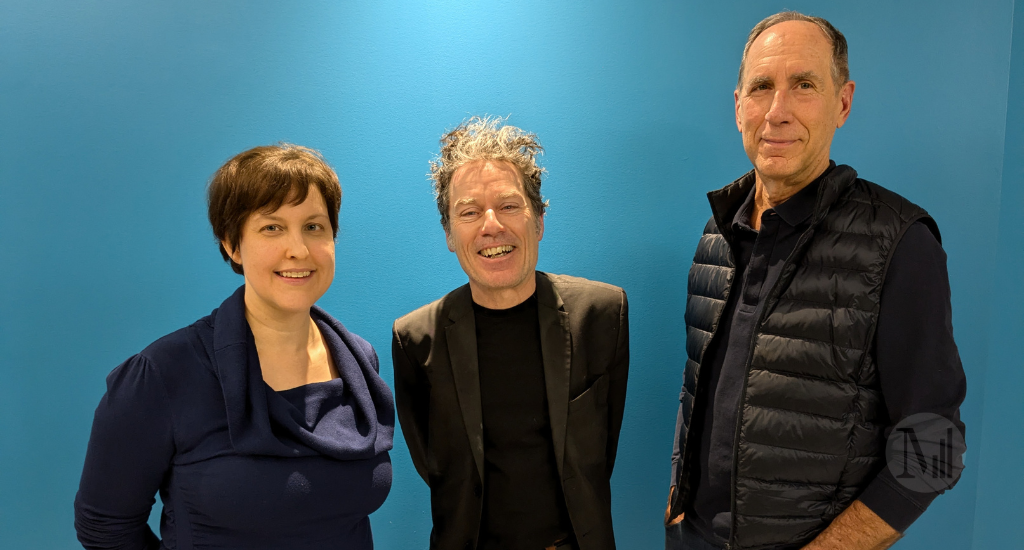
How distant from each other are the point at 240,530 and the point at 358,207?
107 cm

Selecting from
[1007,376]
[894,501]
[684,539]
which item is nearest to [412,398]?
[684,539]

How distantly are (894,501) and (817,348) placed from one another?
1.18 feet

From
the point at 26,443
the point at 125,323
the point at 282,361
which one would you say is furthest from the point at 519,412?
the point at 26,443

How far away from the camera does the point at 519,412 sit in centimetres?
176

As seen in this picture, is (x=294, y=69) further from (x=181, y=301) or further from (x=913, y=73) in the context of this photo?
(x=913, y=73)

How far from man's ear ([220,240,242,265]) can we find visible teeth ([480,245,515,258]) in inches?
24.7

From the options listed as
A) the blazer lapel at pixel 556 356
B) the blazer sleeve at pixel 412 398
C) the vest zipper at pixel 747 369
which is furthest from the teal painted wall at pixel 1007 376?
the blazer sleeve at pixel 412 398

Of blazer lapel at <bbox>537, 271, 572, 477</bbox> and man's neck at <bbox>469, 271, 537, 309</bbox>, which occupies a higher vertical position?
man's neck at <bbox>469, 271, 537, 309</bbox>

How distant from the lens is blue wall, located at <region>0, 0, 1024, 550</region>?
6.48 ft

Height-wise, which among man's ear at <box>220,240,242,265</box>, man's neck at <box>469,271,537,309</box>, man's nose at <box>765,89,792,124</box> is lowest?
man's neck at <box>469,271,537,309</box>

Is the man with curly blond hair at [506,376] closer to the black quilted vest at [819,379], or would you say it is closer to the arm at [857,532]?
the black quilted vest at [819,379]

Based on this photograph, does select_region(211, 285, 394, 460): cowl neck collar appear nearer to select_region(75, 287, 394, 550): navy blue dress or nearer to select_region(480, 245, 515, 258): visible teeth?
select_region(75, 287, 394, 550): navy blue dress

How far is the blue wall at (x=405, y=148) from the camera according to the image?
197cm

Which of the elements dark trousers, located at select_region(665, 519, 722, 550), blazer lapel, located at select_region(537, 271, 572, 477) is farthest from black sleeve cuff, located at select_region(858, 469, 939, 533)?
blazer lapel, located at select_region(537, 271, 572, 477)
